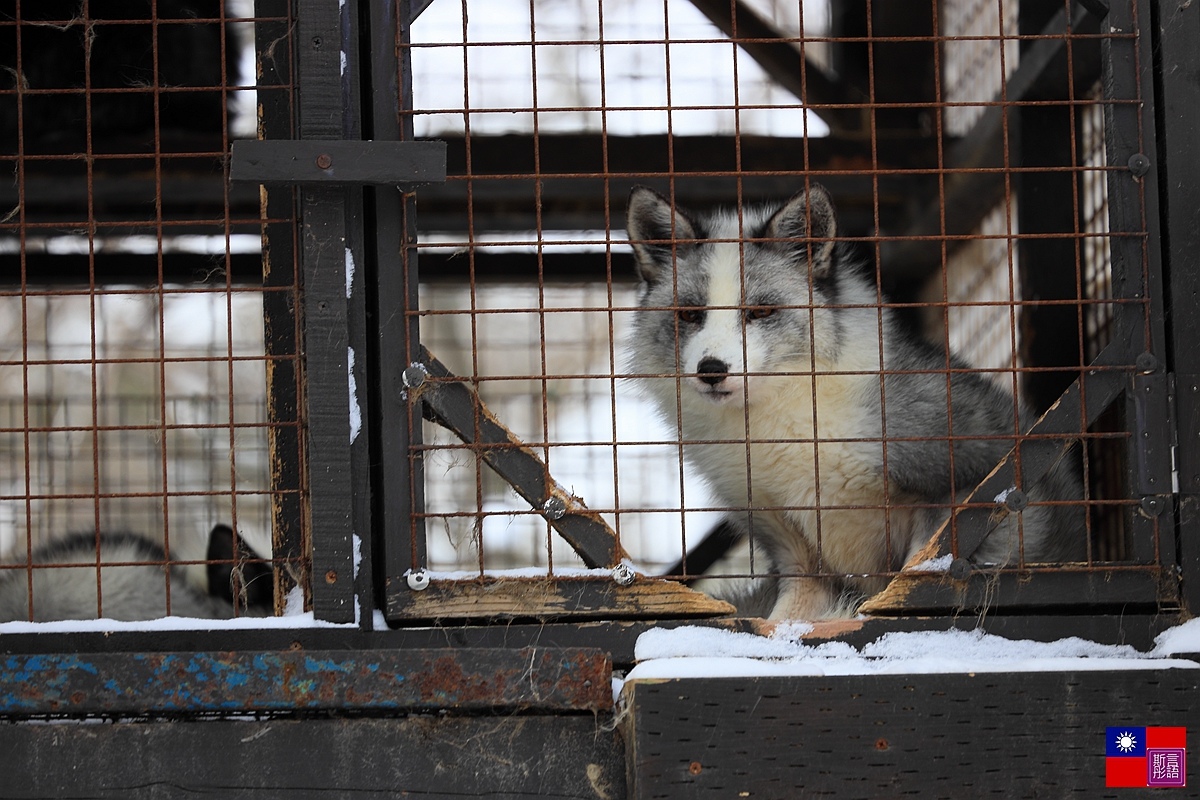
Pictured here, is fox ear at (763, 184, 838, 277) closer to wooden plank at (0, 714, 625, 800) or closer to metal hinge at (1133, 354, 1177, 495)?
metal hinge at (1133, 354, 1177, 495)

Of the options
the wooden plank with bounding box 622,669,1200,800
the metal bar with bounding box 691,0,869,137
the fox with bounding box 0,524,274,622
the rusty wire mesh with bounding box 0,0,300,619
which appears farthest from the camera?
the metal bar with bounding box 691,0,869,137

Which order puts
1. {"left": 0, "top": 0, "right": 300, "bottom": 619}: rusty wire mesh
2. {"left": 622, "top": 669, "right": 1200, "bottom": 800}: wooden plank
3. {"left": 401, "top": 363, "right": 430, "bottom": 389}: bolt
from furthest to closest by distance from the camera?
{"left": 0, "top": 0, "right": 300, "bottom": 619}: rusty wire mesh, {"left": 401, "top": 363, "right": 430, "bottom": 389}: bolt, {"left": 622, "top": 669, "right": 1200, "bottom": 800}: wooden plank

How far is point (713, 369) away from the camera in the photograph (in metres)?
3.45

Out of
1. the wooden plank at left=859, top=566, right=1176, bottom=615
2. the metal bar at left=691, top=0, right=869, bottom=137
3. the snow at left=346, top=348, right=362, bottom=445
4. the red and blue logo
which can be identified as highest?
the metal bar at left=691, top=0, right=869, bottom=137

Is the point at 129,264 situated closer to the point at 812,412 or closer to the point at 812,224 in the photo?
the point at 812,224

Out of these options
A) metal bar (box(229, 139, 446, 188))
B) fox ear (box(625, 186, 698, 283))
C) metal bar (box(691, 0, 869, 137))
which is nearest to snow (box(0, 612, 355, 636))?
metal bar (box(229, 139, 446, 188))

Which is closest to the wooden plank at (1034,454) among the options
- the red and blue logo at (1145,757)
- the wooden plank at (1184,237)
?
the wooden plank at (1184,237)

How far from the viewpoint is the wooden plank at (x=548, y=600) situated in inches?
107

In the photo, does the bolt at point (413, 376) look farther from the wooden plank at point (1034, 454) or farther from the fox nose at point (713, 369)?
the wooden plank at point (1034, 454)

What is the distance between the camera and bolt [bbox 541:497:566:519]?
2746 mm

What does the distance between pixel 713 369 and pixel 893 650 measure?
3.49 ft

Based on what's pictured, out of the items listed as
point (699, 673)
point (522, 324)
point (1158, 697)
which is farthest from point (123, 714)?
point (522, 324)

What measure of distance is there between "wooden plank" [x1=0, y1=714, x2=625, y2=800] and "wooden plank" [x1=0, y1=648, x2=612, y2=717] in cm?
4

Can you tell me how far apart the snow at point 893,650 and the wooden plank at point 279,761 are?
0.31 m
